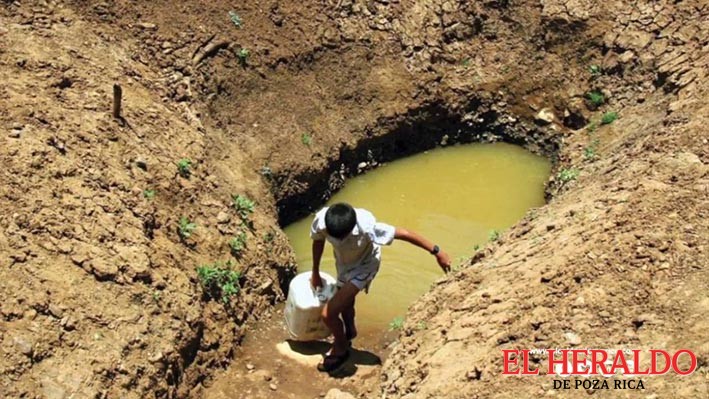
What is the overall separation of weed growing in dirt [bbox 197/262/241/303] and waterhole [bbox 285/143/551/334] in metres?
1.15

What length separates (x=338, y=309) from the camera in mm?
5473

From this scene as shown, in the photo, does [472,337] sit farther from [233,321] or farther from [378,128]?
[378,128]

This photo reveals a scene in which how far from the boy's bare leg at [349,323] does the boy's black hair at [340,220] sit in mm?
977

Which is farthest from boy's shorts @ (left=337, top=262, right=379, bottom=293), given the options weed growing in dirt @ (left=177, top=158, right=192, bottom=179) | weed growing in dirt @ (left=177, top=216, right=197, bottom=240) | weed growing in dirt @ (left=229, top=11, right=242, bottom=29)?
weed growing in dirt @ (left=229, top=11, right=242, bottom=29)

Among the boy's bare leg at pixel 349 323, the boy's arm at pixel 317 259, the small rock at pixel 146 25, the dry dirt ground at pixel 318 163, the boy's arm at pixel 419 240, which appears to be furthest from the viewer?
the small rock at pixel 146 25

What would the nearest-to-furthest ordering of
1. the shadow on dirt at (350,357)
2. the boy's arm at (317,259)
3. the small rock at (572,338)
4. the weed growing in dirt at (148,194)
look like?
the small rock at (572,338), the boy's arm at (317,259), the shadow on dirt at (350,357), the weed growing in dirt at (148,194)

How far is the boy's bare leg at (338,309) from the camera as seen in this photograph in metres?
5.43

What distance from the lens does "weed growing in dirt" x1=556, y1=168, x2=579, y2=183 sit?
7589 mm

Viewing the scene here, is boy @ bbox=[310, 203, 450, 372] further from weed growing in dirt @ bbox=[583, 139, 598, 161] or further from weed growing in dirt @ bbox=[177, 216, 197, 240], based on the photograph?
weed growing in dirt @ bbox=[583, 139, 598, 161]

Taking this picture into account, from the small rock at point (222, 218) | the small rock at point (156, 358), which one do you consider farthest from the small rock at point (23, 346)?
the small rock at point (222, 218)

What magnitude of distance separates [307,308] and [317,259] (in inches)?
19.1

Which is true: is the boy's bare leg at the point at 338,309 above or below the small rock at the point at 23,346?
above

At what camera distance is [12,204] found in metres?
5.32

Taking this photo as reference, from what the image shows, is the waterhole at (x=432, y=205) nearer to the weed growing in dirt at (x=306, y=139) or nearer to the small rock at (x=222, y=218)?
the weed growing in dirt at (x=306, y=139)
